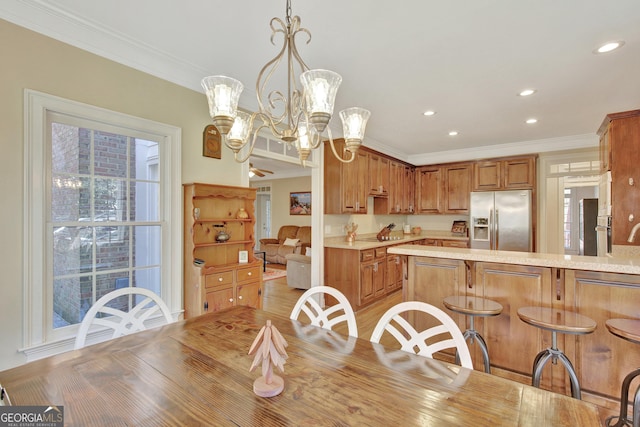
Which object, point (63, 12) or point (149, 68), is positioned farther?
point (149, 68)

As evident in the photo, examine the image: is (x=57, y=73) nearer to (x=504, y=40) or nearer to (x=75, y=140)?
(x=75, y=140)

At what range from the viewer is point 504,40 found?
2.22 m

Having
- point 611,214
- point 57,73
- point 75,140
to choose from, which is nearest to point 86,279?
point 75,140

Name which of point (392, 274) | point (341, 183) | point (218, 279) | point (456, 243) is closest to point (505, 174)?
point (456, 243)

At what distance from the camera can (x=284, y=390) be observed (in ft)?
3.41

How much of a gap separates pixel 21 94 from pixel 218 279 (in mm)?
1891

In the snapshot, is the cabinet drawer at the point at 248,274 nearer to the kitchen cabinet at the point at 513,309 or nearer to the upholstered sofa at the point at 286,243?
the kitchen cabinet at the point at 513,309

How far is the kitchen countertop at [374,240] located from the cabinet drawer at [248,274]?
1.48 m

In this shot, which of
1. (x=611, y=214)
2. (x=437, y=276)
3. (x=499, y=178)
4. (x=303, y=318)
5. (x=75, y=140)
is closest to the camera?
(x=75, y=140)

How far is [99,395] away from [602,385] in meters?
2.93

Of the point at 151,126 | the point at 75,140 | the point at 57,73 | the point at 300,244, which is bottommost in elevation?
the point at 300,244

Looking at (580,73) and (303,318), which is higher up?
(580,73)

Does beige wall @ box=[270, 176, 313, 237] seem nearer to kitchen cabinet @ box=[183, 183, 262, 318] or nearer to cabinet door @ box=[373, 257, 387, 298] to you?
cabinet door @ box=[373, 257, 387, 298]

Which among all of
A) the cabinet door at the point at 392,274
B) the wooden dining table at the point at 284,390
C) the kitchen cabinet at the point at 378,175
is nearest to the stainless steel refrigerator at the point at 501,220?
the cabinet door at the point at 392,274
